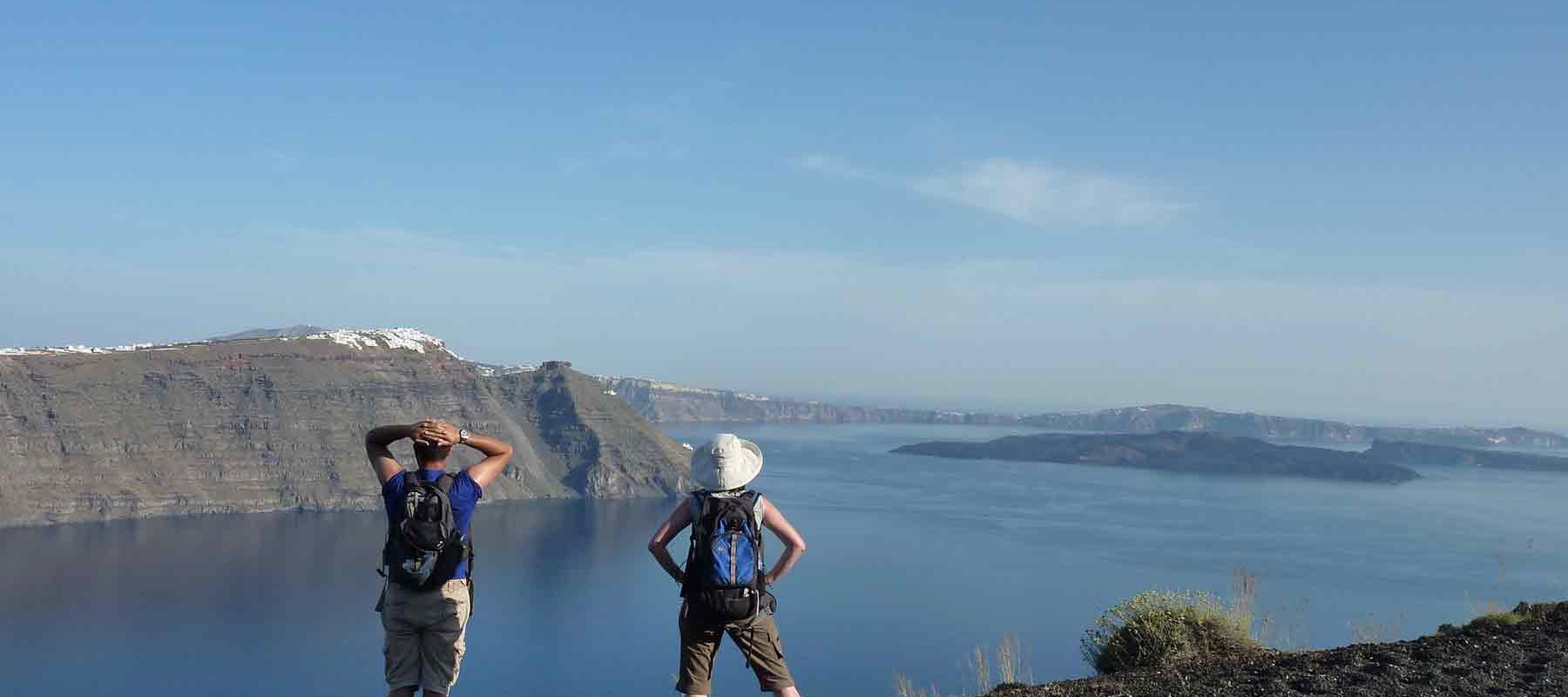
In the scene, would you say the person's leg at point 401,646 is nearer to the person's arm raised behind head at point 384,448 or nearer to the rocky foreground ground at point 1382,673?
the person's arm raised behind head at point 384,448

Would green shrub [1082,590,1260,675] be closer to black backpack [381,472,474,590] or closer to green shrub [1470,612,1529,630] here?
green shrub [1470,612,1529,630]

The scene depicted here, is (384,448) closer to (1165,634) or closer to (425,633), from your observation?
(425,633)

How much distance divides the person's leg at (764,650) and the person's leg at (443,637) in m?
1.20

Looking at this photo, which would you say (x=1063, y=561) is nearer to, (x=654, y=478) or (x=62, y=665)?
(x=62, y=665)

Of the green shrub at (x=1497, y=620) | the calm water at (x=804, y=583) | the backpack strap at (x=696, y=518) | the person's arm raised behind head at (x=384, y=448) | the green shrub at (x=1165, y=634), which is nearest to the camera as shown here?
the backpack strap at (x=696, y=518)

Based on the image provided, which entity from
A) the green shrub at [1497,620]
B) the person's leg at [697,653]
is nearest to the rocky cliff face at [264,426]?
the person's leg at [697,653]

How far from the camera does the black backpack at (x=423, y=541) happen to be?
5.04m

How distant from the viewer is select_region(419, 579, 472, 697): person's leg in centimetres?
519

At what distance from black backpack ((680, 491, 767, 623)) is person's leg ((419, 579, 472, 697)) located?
39.5 inches

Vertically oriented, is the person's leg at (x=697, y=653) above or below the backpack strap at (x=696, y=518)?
below

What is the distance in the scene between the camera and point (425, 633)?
17.2 ft

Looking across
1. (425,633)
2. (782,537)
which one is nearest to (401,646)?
(425,633)

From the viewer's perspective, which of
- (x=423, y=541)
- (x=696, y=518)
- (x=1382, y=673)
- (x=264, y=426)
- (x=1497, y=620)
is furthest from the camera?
(x=264, y=426)

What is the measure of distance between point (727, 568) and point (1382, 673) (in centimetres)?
395
